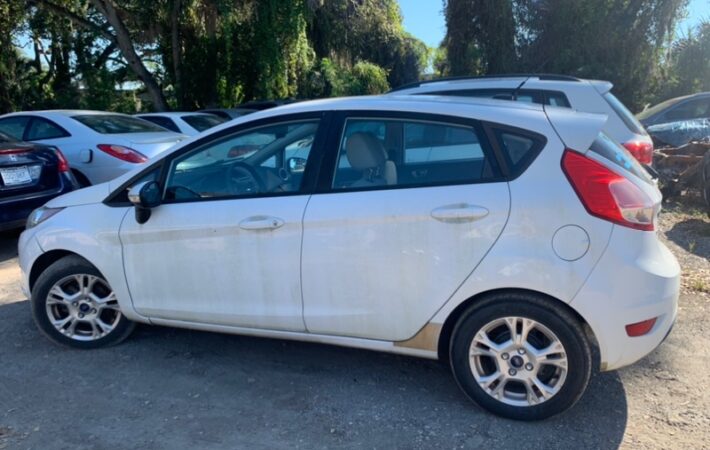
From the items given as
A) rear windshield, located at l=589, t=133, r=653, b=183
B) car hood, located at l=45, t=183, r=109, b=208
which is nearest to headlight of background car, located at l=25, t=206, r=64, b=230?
car hood, located at l=45, t=183, r=109, b=208

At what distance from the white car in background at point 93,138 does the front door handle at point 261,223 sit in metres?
4.48

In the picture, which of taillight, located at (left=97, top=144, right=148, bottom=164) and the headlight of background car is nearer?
the headlight of background car

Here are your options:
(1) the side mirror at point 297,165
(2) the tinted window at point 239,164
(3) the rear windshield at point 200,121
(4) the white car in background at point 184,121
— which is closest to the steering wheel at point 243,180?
(2) the tinted window at point 239,164

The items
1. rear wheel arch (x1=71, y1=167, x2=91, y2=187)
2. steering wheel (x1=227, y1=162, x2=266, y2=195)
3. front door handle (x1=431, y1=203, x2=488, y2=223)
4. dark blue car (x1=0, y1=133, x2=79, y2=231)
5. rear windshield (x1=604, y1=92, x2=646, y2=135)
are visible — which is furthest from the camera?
rear wheel arch (x1=71, y1=167, x2=91, y2=187)

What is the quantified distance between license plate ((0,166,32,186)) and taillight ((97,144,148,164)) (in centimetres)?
139

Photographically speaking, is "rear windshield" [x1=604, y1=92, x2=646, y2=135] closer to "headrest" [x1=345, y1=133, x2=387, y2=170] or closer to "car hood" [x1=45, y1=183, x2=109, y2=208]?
"headrest" [x1=345, y1=133, x2=387, y2=170]

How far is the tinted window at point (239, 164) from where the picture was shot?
3.65m

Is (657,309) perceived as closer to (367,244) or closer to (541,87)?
(367,244)

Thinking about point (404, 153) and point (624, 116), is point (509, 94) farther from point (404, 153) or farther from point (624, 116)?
point (404, 153)

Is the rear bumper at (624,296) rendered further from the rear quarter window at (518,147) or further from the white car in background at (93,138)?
the white car in background at (93,138)

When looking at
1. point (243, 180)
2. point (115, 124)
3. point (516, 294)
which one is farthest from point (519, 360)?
point (115, 124)

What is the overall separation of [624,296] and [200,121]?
30.0 feet

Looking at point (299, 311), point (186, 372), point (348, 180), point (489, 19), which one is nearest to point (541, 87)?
point (348, 180)

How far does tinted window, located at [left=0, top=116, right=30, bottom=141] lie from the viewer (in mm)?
8344
